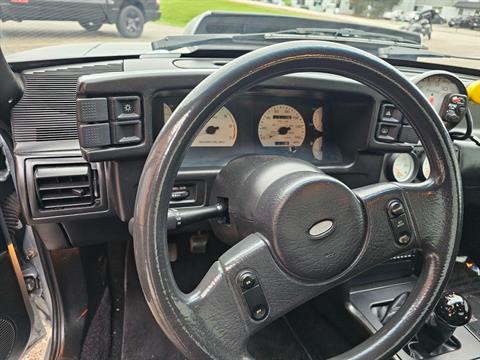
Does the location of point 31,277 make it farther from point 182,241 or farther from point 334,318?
point 334,318

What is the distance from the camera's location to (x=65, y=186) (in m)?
1.22

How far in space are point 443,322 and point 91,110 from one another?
112cm

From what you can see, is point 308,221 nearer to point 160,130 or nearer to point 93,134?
point 160,130

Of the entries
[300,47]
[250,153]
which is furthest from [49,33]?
[300,47]

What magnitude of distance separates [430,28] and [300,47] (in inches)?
51.4

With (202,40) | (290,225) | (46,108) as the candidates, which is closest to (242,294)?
(290,225)


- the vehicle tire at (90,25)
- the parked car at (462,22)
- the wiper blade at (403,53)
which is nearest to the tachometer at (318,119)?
the wiper blade at (403,53)

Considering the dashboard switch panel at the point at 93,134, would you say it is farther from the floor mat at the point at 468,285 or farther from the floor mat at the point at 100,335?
the floor mat at the point at 468,285

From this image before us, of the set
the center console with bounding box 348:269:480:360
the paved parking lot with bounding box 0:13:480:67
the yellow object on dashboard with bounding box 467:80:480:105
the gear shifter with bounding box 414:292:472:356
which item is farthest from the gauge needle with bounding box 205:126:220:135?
the yellow object on dashboard with bounding box 467:80:480:105

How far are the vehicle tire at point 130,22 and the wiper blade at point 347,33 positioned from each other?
0.56m

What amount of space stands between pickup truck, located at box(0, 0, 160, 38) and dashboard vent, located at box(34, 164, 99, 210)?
595 mm

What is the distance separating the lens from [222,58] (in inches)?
62.6

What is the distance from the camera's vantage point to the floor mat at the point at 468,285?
5.36 feet

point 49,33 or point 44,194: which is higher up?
point 49,33
